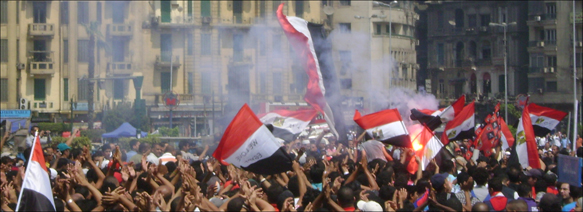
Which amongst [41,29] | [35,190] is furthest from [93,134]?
[35,190]

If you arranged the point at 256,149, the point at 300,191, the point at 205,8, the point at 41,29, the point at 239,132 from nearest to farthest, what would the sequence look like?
the point at 300,191, the point at 256,149, the point at 239,132, the point at 205,8, the point at 41,29

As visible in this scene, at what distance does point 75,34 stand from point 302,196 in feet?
133

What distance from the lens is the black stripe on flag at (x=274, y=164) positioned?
1045 centimetres

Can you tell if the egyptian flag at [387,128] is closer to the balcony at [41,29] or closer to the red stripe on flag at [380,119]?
the red stripe on flag at [380,119]

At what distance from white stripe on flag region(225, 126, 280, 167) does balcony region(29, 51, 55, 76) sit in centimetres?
3991

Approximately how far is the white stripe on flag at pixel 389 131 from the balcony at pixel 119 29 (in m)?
24.7

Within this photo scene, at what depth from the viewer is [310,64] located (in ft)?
58.9

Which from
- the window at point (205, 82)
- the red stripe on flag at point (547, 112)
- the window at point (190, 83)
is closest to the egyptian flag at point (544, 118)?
the red stripe on flag at point (547, 112)

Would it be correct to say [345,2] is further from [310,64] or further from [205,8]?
[310,64]

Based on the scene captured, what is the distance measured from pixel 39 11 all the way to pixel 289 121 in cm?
3307

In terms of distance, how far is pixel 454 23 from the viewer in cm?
6488

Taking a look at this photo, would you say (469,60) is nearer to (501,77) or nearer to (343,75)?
(501,77)

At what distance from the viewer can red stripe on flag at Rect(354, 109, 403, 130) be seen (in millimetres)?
16484

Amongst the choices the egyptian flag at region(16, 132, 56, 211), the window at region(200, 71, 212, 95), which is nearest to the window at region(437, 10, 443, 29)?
the window at region(200, 71, 212, 95)
